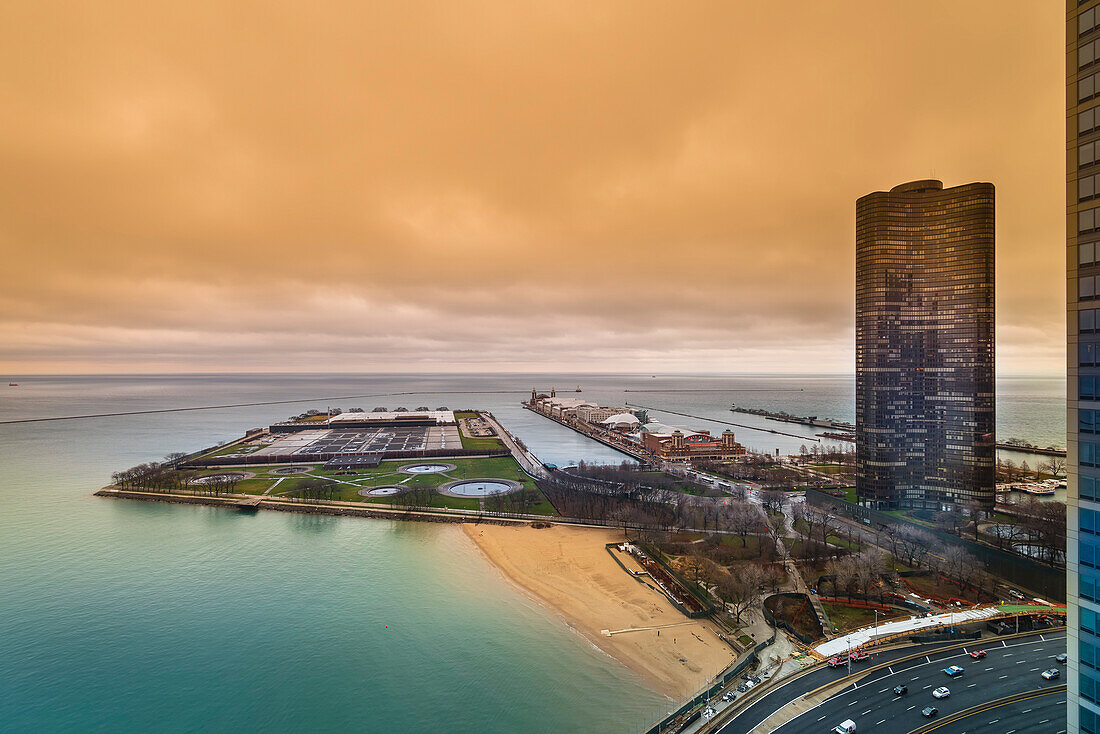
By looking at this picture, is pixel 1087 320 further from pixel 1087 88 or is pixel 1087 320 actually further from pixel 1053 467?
pixel 1053 467

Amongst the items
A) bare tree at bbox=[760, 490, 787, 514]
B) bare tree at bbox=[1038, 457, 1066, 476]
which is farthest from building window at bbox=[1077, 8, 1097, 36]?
bare tree at bbox=[1038, 457, 1066, 476]

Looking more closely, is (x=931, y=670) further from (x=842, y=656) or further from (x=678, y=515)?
(x=678, y=515)

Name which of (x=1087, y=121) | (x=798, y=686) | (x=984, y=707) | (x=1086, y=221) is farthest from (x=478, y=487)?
(x=1087, y=121)

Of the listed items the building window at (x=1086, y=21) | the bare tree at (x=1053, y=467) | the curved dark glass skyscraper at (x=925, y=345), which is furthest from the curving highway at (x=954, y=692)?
Result: the bare tree at (x=1053, y=467)

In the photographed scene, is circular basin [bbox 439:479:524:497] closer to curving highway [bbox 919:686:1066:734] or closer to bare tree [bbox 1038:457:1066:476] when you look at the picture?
curving highway [bbox 919:686:1066:734]

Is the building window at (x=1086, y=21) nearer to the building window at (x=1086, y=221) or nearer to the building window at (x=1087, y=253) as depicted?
the building window at (x=1086, y=221)

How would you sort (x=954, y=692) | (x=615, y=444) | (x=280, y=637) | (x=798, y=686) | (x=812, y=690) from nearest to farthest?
(x=954, y=692)
(x=812, y=690)
(x=798, y=686)
(x=280, y=637)
(x=615, y=444)
